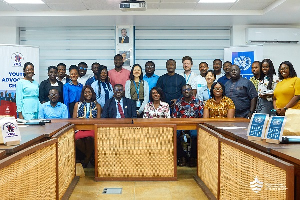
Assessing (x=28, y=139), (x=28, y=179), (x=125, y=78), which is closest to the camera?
(x=28, y=179)

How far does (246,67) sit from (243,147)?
16.7 feet

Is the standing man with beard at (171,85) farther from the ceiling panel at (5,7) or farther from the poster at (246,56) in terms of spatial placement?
the ceiling panel at (5,7)

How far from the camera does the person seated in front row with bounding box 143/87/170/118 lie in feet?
14.1

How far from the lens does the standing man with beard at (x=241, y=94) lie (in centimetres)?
447

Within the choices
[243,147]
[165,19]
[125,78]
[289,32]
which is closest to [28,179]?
[243,147]

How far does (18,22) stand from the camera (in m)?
6.93

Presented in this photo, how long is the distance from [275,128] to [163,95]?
245 centimetres

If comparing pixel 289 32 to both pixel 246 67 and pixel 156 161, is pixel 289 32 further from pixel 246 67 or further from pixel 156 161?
pixel 156 161

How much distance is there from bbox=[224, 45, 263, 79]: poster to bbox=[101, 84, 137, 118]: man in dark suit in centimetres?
326

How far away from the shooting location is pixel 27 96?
15.6 ft

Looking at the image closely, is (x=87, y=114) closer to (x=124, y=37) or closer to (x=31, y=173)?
(x=31, y=173)

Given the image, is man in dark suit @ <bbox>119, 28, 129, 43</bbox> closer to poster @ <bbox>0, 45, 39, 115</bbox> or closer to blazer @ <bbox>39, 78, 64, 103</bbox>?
poster @ <bbox>0, 45, 39, 115</bbox>

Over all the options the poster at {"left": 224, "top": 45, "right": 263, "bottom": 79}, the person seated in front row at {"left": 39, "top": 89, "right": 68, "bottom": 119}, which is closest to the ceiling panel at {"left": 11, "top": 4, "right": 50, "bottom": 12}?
the person seated in front row at {"left": 39, "top": 89, "right": 68, "bottom": 119}

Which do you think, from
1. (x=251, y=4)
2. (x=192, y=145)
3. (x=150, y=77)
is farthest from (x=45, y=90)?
(x=251, y=4)
